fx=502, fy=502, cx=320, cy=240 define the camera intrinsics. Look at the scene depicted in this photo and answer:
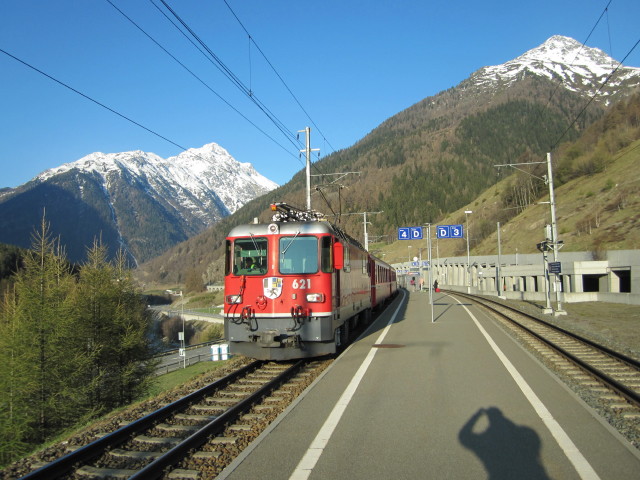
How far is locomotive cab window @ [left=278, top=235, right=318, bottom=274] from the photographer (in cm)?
1141

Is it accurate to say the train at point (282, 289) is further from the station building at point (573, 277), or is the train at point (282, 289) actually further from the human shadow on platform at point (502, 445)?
the station building at point (573, 277)

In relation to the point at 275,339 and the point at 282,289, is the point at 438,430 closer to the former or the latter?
the point at 275,339

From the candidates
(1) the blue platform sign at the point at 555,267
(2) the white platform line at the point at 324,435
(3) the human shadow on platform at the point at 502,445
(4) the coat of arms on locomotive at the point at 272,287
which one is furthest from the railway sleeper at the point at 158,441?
(1) the blue platform sign at the point at 555,267

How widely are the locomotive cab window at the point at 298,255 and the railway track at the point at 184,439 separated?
109 inches

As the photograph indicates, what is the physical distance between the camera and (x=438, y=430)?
6.29m

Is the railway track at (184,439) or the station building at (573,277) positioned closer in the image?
the railway track at (184,439)

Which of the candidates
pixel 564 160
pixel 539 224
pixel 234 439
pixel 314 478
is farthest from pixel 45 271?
pixel 564 160

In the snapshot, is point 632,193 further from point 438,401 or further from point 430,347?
point 438,401

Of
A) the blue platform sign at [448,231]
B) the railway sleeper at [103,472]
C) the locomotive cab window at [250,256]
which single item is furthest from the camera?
the blue platform sign at [448,231]

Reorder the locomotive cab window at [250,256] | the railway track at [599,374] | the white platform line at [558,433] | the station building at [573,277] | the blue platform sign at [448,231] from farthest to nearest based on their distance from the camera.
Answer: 1. the blue platform sign at [448,231]
2. the station building at [573,277]
3. the locomotive cab window at [250,256]
4. the railway track at [599,374]
5. the white platform line at [558,433]

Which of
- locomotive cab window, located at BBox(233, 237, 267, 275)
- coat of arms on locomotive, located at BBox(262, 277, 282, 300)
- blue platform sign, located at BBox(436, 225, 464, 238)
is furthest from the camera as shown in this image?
blue platform sign, located at BBox(436, 225, 464, 238)

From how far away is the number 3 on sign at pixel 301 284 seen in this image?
36.9 feet

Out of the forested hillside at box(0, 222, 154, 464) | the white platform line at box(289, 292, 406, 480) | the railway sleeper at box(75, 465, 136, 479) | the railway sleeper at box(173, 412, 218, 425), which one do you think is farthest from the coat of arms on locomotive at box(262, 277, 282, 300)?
the forested hillside at box(0, 222, 154, 464)

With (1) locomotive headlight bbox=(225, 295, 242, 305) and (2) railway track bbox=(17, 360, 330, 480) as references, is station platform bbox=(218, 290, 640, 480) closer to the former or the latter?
(2) railway track bbox=(17, 360, 330, 480)
